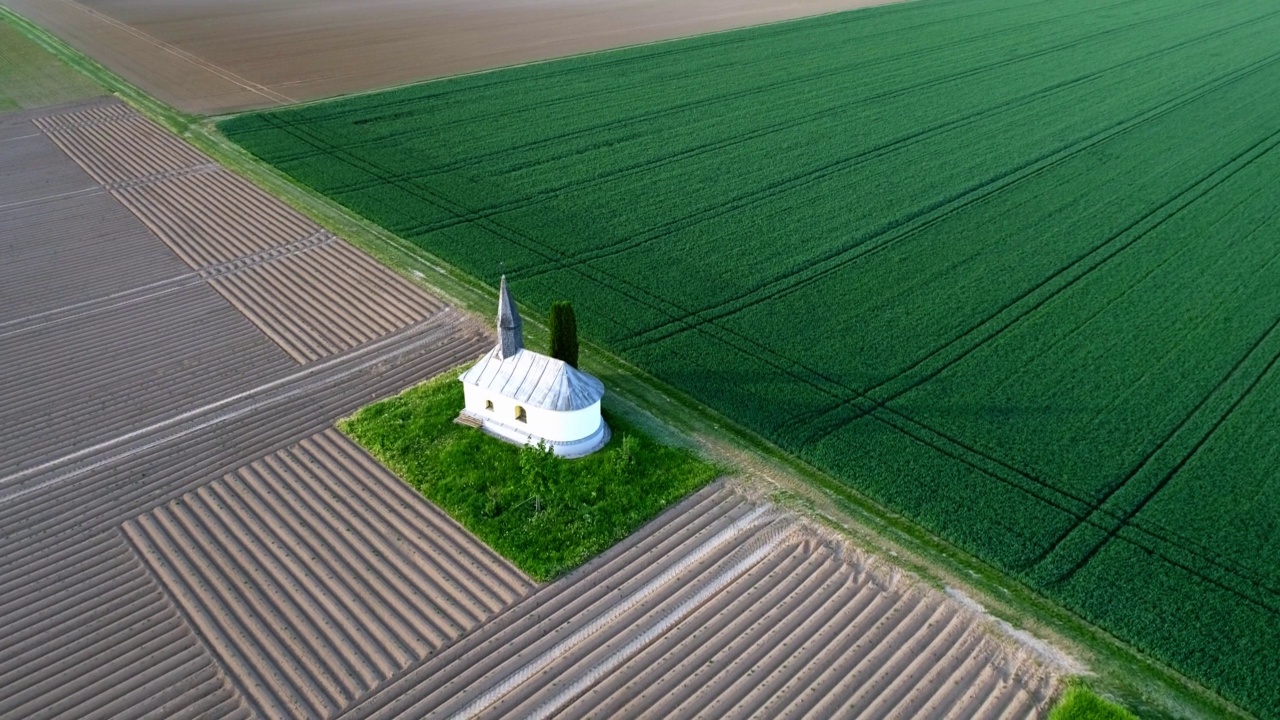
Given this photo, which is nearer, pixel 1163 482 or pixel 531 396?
pixel 1163 482

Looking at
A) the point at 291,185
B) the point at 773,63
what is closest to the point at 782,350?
the point at 291,185

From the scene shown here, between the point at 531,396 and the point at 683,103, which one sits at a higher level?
the point at 683,103

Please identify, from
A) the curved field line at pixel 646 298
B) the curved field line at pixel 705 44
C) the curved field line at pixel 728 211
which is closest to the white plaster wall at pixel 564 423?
the curved field line at pixel 646 298

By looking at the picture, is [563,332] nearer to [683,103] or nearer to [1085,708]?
[1085,708]

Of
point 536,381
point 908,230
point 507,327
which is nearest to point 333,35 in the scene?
point 908,230

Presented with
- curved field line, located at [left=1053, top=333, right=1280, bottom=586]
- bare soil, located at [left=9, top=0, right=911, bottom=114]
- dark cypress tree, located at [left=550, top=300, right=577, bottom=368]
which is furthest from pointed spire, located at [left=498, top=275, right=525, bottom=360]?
bare soil, located at [left=9, top=0, right=911, bottom=114]

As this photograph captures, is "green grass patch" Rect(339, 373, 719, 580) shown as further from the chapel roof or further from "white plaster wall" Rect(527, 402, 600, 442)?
the chapel roof

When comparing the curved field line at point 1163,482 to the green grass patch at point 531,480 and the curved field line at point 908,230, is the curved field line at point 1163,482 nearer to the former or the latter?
the curved field line at point 908,230
